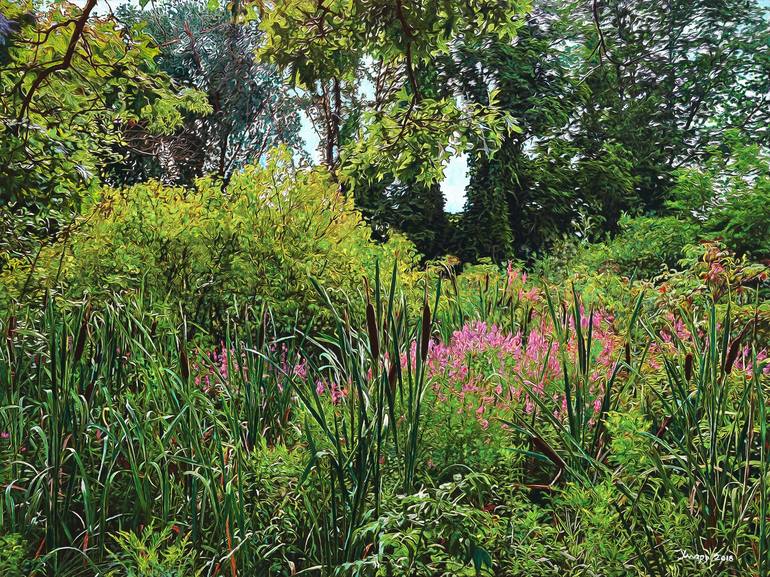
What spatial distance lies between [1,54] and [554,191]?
11.4 metres

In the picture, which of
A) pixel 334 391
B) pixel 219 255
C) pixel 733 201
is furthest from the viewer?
pixel 733 201

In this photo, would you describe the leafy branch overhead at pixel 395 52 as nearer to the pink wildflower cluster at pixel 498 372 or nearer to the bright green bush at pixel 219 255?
the bright green bush at pixel 219 255

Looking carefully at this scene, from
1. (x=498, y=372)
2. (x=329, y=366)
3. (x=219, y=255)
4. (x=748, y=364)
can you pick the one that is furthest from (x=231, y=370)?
(x=748, y=364)

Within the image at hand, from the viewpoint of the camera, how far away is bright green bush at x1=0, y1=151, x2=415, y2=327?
18.2 feet

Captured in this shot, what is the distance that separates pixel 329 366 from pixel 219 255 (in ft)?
7.39

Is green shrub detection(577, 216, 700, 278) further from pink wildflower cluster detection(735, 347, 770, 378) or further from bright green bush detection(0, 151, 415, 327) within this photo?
pink wildflower cluster detection(735, 347, 770, 378)

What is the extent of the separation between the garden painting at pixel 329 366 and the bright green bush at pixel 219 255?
2cm

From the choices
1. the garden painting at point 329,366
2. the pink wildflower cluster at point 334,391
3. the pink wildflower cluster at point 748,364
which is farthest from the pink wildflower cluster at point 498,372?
the pink wildflower cluster at point 748,364

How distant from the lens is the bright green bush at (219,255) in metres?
5.54

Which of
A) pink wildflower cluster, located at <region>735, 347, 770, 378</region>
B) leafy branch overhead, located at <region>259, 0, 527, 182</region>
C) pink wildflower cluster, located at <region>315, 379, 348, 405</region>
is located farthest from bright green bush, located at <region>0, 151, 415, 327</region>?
pink wildflower cluster, located at <region>735, 347, 770, 378</region>

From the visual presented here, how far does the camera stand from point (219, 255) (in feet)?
18.6

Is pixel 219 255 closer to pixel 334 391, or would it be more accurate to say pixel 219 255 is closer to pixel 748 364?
pixel 334 391

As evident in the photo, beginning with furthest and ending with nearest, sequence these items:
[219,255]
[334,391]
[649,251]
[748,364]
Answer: [649,251]
[219,255]
[748,364]
[334,391]

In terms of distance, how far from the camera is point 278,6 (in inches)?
206
